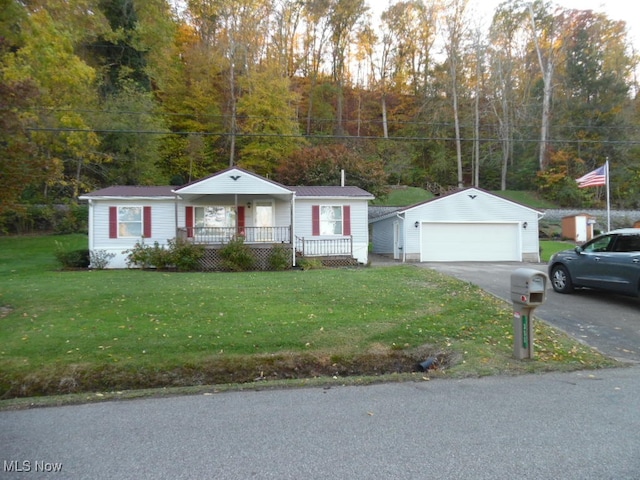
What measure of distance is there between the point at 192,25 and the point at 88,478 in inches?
1565

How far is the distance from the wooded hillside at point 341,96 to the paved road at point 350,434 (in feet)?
72.4

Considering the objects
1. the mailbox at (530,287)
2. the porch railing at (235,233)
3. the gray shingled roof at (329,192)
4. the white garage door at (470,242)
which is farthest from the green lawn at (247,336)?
the white garage door at (470,242)

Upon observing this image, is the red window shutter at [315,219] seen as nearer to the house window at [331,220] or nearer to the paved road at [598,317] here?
the house window at [331,220]

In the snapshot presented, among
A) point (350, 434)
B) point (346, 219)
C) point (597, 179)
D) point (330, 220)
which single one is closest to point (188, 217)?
point (330, 220)

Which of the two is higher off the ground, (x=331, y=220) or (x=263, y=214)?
(x=263, y=214)

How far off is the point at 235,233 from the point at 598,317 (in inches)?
515

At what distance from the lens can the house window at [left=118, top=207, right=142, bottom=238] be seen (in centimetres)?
1758

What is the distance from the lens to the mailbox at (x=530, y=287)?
5.23 meters

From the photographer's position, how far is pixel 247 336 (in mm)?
6371

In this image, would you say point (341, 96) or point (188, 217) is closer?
point (188, 217)

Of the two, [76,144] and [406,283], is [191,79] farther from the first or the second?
[406,283]

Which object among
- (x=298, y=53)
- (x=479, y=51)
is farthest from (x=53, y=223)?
(x=479, y=51)

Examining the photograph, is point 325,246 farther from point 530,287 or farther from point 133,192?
point 530,287

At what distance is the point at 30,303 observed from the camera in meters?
8.66
